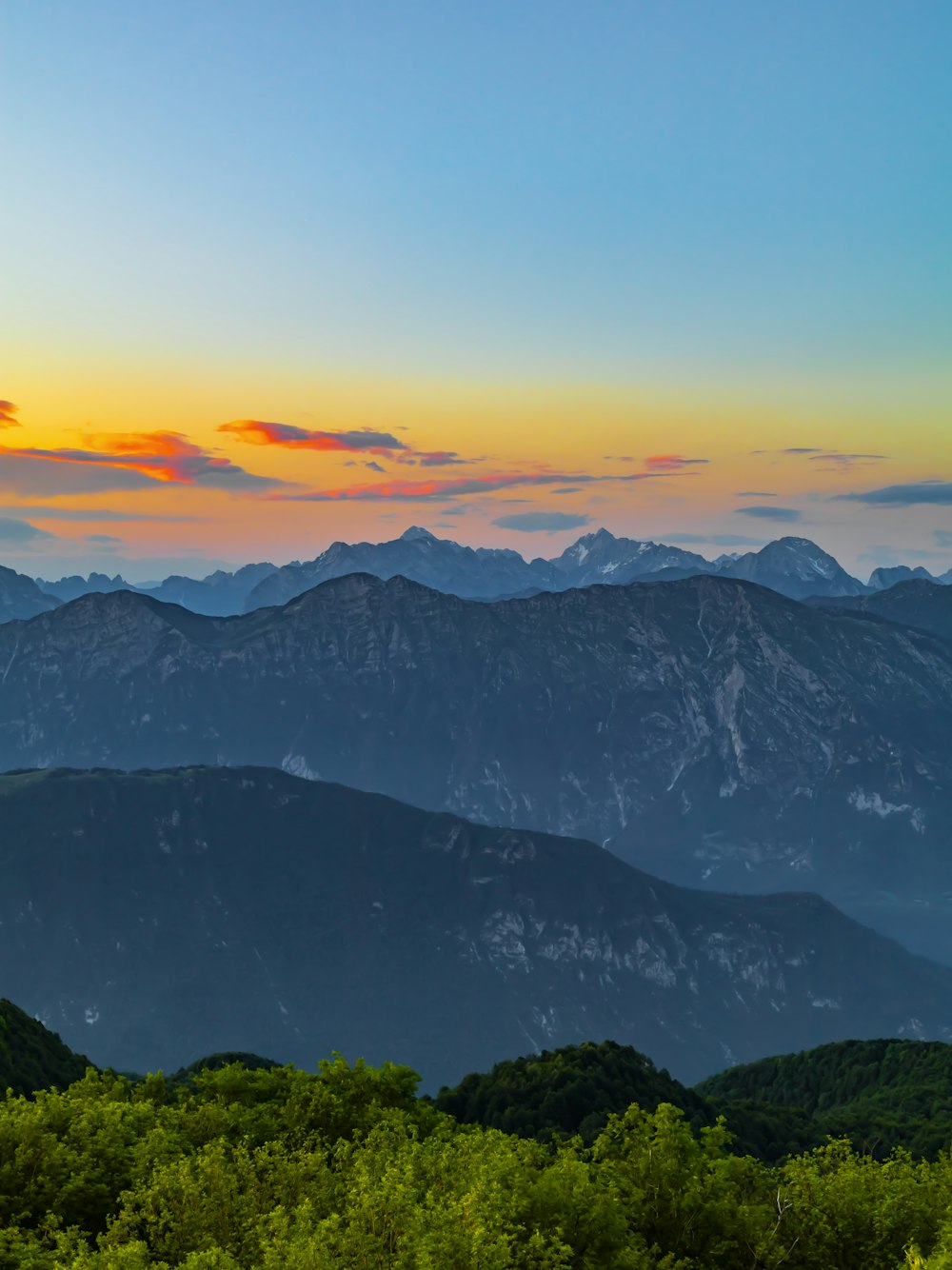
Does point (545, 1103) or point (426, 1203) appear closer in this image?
point (426, 1203)

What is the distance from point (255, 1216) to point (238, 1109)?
29831mm

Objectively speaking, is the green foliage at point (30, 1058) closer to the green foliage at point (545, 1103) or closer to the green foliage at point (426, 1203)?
the green foliage at point (426, 1203)

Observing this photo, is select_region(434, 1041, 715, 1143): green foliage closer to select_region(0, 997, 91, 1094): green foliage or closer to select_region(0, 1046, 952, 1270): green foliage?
select_region(0, 997, 91, 1094): green foliage

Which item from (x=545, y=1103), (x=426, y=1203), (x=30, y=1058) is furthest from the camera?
(x=545, y=1103)

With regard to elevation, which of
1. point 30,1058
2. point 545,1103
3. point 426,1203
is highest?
point 426,1203

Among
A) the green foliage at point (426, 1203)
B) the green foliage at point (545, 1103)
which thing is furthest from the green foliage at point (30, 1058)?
the green foliage at point (545, 1103)

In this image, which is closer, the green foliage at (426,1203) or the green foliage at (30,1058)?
the green foliage at (426,1203)

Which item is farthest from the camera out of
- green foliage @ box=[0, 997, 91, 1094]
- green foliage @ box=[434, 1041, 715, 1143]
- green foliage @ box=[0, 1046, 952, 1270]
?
green foliage @ box=[434, 1041, 715, 1143]

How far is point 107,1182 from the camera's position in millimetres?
71750

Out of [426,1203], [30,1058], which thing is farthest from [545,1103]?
[426,1203]

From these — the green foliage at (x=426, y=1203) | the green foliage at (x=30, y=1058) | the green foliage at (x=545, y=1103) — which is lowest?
the green foliage at (x=545, y=1103)

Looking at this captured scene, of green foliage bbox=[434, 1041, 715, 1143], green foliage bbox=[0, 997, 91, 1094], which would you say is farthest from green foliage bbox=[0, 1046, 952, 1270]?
green foliage bbox=[434, 1041, 715, 1143]

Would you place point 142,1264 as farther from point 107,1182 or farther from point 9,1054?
point 9,1054

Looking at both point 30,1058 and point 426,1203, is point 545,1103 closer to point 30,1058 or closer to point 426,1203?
point 30,1058
